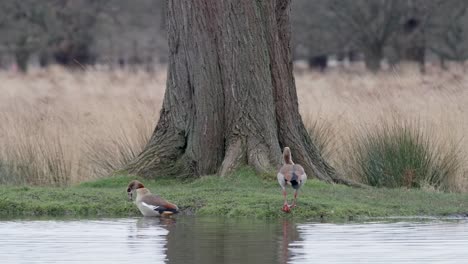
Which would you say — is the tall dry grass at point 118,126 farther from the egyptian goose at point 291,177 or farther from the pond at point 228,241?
the pond at point 228,241

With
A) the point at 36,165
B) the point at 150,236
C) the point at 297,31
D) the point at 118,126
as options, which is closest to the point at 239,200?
the point at 150,236

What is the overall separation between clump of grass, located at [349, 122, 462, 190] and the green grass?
753 mm

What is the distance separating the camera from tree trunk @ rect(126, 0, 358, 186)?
1505 centimetres

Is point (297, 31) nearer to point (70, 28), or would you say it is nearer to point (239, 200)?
point (70, 28)

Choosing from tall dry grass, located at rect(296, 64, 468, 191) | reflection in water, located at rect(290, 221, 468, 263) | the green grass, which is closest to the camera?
reflection in water, located at rect(290, 221, 468, 263)

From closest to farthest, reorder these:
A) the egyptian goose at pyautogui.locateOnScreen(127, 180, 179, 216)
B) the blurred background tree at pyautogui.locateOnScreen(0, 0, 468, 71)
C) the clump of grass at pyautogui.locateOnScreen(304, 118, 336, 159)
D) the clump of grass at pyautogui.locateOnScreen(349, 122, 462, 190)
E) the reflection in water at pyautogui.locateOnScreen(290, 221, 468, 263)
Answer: the reflection in water at pyautogui.locateOnScreen(290, 221, 468, 263) → the egyptian goose at pyautogui.locateOnScreen(127, 180, 179, 216) → the clump of grass at pyautogui.locateOnScreen(349, 122, 462, 190) → the clump of grass at pyautogui.locateOnScreen(304, 118, 336, 159) → the blurred background tree at pyautogui.locateOnScreen(0, 0, 468, 71)

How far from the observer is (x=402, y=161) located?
52.7 feet

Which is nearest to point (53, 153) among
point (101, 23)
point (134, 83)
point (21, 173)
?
point (21, 173)

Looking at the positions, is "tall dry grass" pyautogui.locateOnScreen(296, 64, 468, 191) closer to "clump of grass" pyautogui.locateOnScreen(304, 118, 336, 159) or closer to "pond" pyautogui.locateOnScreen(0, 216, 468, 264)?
"clump of grass" pyautogui.locateOnScreen(304, 118, 336, 159)

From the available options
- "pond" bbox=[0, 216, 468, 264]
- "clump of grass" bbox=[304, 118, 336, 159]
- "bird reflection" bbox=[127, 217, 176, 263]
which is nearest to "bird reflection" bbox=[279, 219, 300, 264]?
"pond" bbox=[0, 216, 468, 264]

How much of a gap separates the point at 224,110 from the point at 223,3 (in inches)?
53.2

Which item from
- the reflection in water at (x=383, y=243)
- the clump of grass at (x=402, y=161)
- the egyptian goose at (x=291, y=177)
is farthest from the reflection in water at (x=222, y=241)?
the clump of grass at (x=402, y=161)

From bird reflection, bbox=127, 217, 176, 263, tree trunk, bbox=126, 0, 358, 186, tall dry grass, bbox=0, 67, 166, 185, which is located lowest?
bird reflection, bbox=127, 217, 176, 263

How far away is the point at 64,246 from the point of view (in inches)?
435
